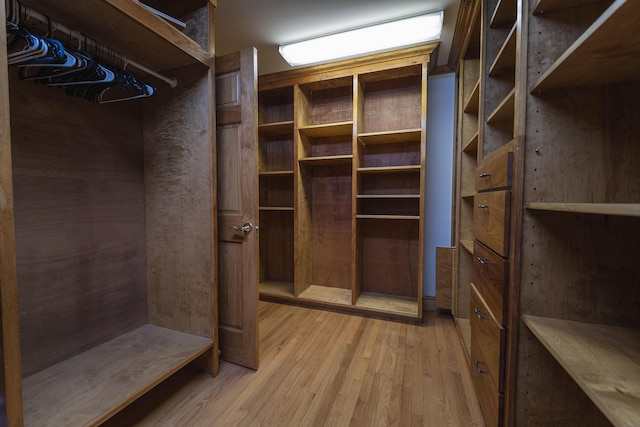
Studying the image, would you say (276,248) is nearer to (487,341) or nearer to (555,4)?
(487,341)

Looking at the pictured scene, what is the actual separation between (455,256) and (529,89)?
62.4 inches

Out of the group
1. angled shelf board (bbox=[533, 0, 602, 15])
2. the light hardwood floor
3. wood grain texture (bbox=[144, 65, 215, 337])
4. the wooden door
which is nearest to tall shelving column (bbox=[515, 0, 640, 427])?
angled shelf board (bbox=[533, 0, 602, 15])

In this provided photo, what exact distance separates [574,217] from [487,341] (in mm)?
676

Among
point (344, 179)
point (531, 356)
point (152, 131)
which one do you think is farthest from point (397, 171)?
point (152, 131)

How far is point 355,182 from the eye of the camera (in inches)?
95.4

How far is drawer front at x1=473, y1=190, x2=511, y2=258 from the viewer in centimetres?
105

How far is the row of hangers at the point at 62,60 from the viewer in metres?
0.95

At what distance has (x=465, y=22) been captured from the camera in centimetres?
186

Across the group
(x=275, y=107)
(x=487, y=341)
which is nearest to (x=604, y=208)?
(x=487, y=341)

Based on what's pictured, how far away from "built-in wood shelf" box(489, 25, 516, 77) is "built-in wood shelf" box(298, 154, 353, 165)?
126 centimetres

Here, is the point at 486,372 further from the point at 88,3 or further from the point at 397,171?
the point at 88,3

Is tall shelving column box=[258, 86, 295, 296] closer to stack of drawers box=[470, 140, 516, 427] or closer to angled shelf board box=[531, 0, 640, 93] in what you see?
stack of drawers box=[470, 140, 516, 427]

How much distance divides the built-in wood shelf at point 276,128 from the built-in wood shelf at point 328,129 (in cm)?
19

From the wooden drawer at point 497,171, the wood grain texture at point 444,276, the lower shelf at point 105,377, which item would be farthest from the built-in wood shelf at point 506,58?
the lower shelf at point 105,377
